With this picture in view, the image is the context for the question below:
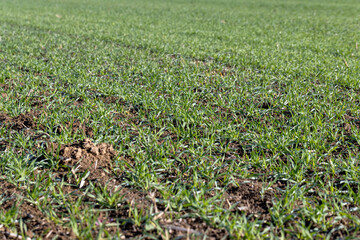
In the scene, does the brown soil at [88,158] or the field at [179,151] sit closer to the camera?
the field at [179,151]

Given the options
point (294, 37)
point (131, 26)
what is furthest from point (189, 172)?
point (131, 26)

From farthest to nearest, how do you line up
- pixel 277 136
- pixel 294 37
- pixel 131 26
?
pixel 131 26
pixel 294 37
pixel 277 136

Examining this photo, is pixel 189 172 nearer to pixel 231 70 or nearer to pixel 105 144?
pixel 105 144

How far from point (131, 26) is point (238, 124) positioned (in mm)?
12294

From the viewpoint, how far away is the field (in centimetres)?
241

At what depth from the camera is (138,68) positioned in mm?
6809

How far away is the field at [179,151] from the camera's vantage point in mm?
2408

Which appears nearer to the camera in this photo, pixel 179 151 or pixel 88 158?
pixel 88 158

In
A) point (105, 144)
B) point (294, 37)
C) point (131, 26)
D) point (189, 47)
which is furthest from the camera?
A: point (131, 26)

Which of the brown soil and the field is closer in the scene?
the field

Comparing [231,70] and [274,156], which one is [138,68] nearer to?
[231,70]

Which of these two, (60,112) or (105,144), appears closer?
(105,144)

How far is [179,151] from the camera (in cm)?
347

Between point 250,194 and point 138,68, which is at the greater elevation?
point 138,68
